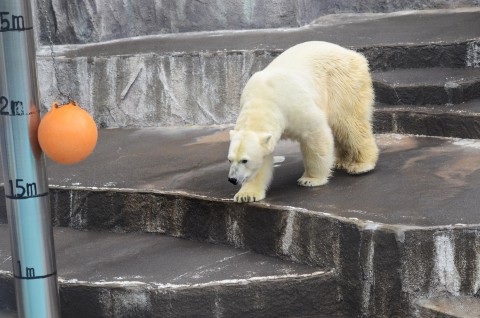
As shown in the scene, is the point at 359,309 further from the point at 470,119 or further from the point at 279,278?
the point at 470,119

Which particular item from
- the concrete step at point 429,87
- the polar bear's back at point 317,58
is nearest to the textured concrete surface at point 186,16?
Result: the concrete step at point 429,87

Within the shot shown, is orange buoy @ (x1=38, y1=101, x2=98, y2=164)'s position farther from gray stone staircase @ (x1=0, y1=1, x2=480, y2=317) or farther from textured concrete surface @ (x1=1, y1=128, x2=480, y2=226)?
textured concrete surface @ (x1=1, y1=128, x2=480, y2=226)

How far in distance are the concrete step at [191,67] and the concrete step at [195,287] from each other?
2276mm

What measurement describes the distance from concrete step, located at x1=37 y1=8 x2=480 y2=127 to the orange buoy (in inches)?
139

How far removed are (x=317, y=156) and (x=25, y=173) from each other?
6.40ft

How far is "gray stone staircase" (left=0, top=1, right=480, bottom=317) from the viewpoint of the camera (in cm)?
387

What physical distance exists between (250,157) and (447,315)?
115 centimetres

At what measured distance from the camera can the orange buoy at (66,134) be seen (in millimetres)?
2789

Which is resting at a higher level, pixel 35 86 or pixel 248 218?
pixel 35 86

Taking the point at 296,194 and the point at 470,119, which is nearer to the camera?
the point at 296,194

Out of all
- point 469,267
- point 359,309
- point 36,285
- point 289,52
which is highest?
point 289,52

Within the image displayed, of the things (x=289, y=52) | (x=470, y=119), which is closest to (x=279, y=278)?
(x=289, y=52)

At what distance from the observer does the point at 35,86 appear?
2.86m

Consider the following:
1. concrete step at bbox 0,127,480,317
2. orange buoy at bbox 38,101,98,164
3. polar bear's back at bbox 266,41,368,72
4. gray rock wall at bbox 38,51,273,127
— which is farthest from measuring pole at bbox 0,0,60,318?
gray rock wall at bbox 38,51,273,127
